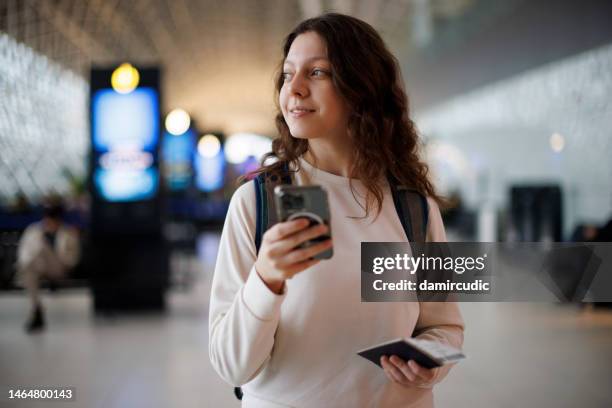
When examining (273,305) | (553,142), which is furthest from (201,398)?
(553,142)

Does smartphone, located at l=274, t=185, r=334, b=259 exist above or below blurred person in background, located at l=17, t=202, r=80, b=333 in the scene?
above

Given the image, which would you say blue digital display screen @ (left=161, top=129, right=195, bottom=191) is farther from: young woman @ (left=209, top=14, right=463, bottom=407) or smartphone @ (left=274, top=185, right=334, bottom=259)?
smartphone @ (left=274, top=185, right=334, bottom=259)

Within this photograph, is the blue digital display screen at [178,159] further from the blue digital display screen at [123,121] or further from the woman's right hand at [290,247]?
the woman's right hand at [290,247]

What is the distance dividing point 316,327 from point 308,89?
0.54 m

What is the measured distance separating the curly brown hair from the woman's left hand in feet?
1.17

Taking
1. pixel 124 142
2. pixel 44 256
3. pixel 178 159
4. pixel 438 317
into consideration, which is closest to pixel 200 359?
pixel 44 256

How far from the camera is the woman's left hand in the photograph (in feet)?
4.69

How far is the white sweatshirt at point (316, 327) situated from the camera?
57.1 inches

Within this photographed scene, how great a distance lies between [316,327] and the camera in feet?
4.88

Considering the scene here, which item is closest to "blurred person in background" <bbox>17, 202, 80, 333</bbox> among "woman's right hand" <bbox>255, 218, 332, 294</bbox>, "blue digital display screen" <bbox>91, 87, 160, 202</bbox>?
"blue digital display screen" <bbox>91, 87, 160, 202</bbox>

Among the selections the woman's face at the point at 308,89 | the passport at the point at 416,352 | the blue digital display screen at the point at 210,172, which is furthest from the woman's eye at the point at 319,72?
the blue digital display screen at the point at 210,172

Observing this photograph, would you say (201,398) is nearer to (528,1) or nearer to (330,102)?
(330,102)

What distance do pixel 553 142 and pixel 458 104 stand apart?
481 cm

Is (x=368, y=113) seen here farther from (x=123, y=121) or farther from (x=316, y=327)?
(x=123, y=121)
